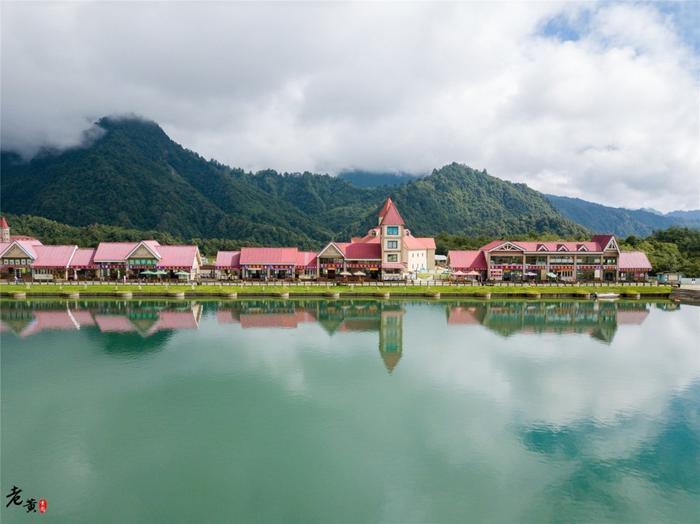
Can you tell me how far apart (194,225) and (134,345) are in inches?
5320

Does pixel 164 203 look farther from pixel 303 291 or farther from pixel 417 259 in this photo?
pixel 303 291

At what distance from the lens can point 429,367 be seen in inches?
932

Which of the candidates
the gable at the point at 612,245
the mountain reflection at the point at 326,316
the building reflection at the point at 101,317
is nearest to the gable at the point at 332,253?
the mountain reflection at the point at 326,316

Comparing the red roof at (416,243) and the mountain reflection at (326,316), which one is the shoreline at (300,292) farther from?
the red roof at (416,243)

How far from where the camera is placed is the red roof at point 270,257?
187 feet

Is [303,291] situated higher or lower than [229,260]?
lower

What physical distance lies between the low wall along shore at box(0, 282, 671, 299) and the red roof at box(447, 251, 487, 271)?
971 cm

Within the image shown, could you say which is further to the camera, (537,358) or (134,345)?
(134,345)

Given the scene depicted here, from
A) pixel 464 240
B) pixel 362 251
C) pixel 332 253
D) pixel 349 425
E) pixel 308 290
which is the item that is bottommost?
pixel 349 425

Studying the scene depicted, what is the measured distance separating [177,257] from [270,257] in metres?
12.4

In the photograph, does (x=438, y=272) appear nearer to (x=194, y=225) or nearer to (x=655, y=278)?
(x=655, y=278)

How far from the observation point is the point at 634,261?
192 ft

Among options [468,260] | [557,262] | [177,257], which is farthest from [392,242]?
[177,257]

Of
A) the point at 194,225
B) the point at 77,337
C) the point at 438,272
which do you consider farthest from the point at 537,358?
the point at 194,225
